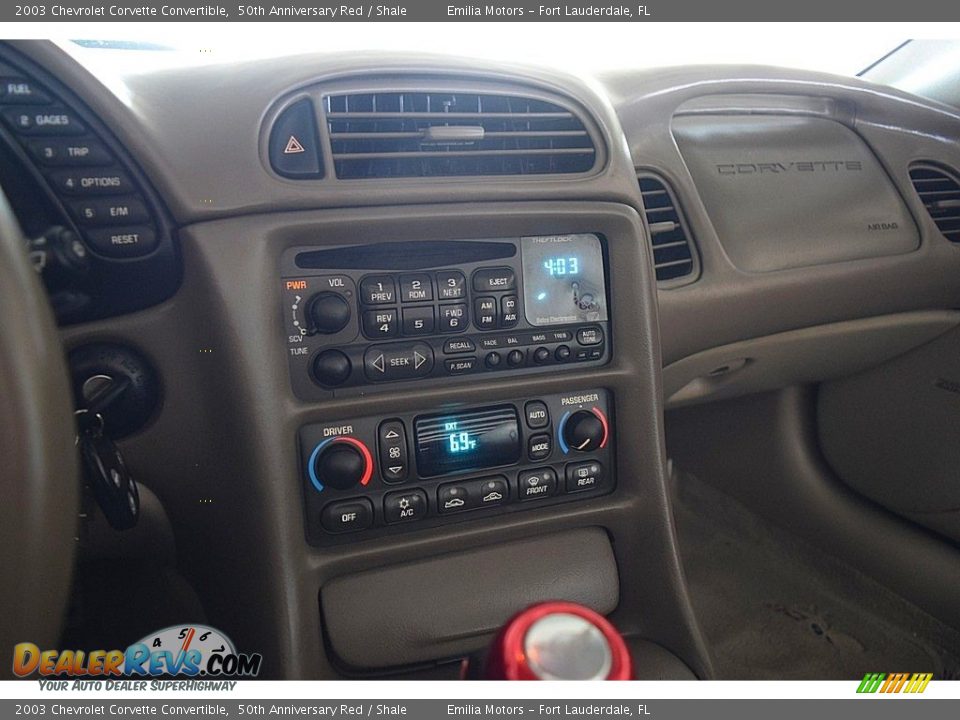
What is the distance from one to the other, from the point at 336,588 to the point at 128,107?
1.96 feet

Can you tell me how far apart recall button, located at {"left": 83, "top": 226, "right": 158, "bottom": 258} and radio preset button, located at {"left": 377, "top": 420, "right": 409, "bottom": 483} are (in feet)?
1.09

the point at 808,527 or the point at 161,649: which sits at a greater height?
the point at 161,649

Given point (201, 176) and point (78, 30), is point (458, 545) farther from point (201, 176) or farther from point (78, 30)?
point (78, 30)

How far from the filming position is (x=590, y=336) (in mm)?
946

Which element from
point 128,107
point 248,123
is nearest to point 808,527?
point 248,123

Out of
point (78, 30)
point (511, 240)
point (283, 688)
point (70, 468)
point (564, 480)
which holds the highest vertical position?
point (78, 30)

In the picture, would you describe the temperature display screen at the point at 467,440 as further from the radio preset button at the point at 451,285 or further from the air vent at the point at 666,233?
the air vent at the point at 666,233

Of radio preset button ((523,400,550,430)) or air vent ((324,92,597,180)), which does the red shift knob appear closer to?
radio preset button ((523,400,550,430))

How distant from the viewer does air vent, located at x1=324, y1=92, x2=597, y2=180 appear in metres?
0.82

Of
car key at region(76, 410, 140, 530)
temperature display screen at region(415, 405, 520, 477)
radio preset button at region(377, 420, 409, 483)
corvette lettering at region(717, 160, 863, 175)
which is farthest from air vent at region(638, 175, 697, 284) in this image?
car key at region(76, 410, 140, 530)

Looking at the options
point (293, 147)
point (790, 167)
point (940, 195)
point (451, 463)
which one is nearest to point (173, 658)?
point (451, 463)

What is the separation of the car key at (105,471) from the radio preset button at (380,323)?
0.99 ft

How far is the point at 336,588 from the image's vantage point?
2.87 ft

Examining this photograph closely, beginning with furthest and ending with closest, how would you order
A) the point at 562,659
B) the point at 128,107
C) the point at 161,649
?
the point at 161,649, the point at 128,107, the point at 562,659
